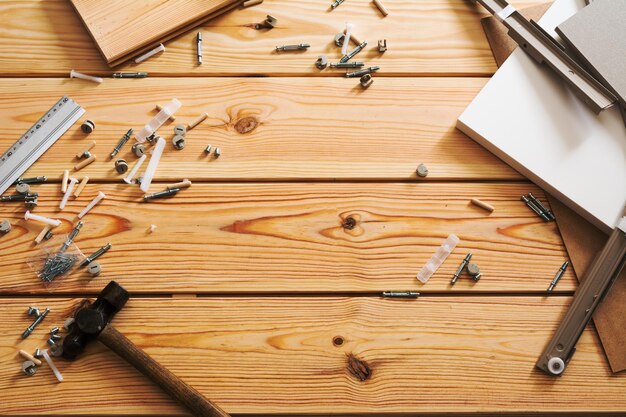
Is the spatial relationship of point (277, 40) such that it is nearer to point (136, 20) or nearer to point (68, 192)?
point (136, 20)

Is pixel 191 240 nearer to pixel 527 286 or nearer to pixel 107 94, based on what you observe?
pixel 107 94

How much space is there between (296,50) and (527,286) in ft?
2.74

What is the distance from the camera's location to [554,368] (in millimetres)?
1233

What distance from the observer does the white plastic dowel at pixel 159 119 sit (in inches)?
56.6

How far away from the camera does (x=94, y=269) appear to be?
129cm

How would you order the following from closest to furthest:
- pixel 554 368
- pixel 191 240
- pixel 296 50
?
pixel 554 368
pixel 191 240
pixel 296 50

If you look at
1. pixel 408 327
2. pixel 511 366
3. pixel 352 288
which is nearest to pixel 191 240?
pixel 352 288

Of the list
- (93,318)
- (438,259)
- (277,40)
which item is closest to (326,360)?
(438,259)

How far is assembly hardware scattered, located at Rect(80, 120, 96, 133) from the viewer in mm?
1426

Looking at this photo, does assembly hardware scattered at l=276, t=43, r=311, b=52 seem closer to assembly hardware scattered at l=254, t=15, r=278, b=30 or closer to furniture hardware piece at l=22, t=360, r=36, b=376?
assembly hardware scattered at l=254, t=15, r=278, b=30

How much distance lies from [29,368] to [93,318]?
178 millimetres

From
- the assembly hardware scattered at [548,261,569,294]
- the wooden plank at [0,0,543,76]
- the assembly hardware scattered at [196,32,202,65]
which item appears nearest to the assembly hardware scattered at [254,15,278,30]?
the wooden plank at [0,0,543,76]

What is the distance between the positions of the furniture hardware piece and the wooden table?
1 cm

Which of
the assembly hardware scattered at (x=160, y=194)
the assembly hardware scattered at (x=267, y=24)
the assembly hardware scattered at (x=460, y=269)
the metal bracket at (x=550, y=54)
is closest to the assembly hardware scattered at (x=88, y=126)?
the assembly hardware scattered at (x=160, y=194)
